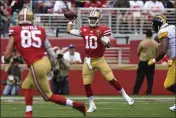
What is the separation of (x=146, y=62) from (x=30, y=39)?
29.7ft

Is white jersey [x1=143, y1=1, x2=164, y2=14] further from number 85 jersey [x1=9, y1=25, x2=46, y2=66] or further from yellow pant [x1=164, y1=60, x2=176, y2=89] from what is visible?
number 85 jersey [x1=9, y1=25, x2=46, y2=66]

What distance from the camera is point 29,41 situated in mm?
10422

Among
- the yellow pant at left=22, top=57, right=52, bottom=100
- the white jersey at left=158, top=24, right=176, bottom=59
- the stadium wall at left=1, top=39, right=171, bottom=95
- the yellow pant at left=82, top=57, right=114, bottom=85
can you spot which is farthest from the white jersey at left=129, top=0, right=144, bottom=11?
Answer: the yellow pant at left=22, top=57, right=52, bottom=100

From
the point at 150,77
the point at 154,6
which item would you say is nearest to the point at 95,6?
the point at 154,6

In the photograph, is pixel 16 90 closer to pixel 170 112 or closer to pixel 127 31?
pixel 127 31

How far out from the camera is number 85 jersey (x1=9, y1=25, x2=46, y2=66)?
10414mm

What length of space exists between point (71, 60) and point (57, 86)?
135 cm

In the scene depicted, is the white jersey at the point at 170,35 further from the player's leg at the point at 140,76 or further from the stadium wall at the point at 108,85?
the stadium wall at the point at 108,85

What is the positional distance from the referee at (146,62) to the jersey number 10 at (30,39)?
8.88 metres

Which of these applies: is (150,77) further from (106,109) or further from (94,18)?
(94,18)

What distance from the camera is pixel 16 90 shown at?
18.9 metres

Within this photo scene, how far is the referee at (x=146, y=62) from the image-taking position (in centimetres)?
1908

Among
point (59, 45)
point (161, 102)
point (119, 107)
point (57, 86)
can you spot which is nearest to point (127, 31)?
point (59, 45)

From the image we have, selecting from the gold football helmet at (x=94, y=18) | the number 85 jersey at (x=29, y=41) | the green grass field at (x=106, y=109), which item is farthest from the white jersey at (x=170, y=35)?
the number 85 jersey at (x=29, y=41)
